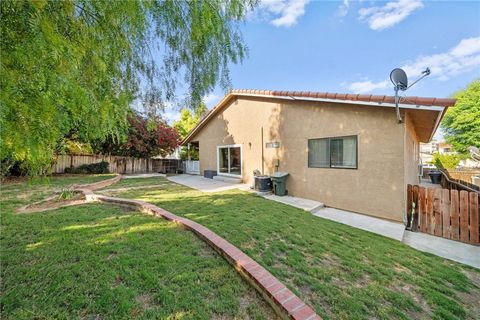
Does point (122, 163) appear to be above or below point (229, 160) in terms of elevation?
below

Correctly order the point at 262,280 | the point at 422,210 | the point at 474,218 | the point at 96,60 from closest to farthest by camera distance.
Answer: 1. the point at 96,60
2. the point at 262,280
3. the point at 474,218
4. the point at 422,210

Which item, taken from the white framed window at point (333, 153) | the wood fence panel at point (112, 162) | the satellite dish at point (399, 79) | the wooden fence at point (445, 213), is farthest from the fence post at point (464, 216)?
the wood fence panel at point (112, 162)

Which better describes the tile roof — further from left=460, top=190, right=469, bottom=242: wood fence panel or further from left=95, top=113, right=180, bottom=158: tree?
left=95, top=113, right=180, bottom=158: tree

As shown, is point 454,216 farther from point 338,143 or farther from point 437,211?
point 338,143

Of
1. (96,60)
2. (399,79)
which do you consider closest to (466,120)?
(399,79)

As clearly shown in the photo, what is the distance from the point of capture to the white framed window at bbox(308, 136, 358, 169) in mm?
7410

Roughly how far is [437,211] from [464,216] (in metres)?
0.54

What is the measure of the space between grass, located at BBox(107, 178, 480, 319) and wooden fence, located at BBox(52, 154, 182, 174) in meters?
13.8

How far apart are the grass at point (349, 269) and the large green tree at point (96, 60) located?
118 inches

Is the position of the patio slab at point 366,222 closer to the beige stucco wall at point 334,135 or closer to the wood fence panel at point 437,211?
the beige stucco wall at point 334,135

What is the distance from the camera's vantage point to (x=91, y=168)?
50.9 ft

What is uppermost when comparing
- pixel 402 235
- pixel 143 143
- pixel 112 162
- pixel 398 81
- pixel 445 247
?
pixel 398 81

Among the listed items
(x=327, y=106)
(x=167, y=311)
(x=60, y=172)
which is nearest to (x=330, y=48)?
(x=327, y=106)

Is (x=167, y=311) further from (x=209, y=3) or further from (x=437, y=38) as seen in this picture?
(x=437, y=38)
